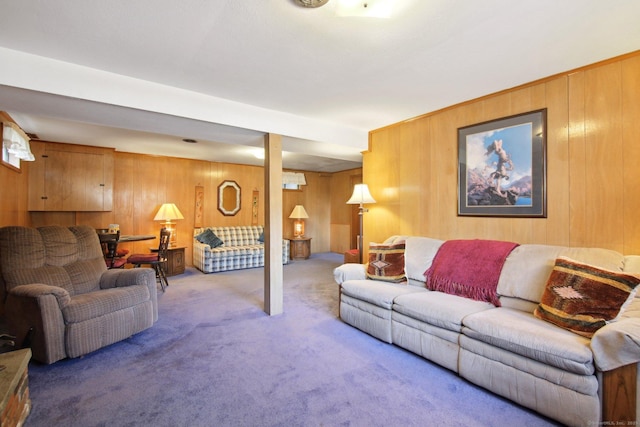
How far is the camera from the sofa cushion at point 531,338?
1646 millimetres

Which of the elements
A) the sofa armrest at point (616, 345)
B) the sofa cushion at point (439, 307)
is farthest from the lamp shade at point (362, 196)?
the sofa armrest at point (616, 345)

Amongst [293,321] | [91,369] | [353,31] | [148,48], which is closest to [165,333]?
[91,369]

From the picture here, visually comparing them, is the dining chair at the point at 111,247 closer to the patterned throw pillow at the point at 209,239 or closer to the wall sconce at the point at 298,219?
the patterned throw pillow at the point at 209,239

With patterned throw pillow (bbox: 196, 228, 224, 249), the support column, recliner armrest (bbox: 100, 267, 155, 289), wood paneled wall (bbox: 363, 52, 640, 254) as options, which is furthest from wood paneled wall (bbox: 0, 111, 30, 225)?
wood paneled wall (bbox: 363, 52, 640, 254)

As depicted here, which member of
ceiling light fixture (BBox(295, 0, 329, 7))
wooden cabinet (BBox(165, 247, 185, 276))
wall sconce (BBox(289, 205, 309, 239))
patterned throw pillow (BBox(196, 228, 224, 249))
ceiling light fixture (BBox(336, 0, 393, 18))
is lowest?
wooden cabinet (BBox(165, 247, 185, 276))

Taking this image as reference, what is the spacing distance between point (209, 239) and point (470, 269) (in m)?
5.05

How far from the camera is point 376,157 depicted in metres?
4.29

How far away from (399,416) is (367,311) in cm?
117

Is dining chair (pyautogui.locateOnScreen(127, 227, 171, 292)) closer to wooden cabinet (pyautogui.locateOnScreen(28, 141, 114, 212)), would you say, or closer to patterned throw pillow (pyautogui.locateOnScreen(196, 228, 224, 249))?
patterned throw pillow (pyautogui.locateOnScreen(196, 228, 224, 249))

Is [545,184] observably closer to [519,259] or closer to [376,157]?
[519,259]

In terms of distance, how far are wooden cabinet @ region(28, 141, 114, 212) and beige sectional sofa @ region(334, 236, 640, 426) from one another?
15.9 feet

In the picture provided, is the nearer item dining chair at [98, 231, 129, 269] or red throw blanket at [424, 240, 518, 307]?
red throw blanket at [424, 240, 518, 307]

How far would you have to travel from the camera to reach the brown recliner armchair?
2.31 meters

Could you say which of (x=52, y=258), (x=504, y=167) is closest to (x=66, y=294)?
(x=52, y=258)
